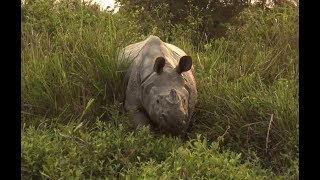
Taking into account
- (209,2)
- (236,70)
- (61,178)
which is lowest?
(61,178)

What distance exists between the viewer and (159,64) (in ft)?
16.8

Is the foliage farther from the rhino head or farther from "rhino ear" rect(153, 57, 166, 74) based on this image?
"rhino ear" rect(153, 57, 166, 74)

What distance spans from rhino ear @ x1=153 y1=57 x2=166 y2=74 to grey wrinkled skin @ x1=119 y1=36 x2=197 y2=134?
0.03ft

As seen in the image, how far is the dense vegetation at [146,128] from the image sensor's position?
409 cm

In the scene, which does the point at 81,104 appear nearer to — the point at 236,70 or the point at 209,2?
the point at 236,70

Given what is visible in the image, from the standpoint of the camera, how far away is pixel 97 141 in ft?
14.4

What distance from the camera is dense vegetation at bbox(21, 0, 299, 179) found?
4094 millimetres

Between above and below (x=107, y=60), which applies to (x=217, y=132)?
below

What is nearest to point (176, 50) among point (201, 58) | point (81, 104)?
point (201, 58)

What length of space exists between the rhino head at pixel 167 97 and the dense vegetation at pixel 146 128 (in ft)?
0.53

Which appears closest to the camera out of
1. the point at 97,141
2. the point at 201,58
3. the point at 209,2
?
the point at 97,141

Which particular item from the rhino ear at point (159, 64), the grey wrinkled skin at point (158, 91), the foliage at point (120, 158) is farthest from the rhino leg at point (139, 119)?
the rhino ear at point (159, 64)
